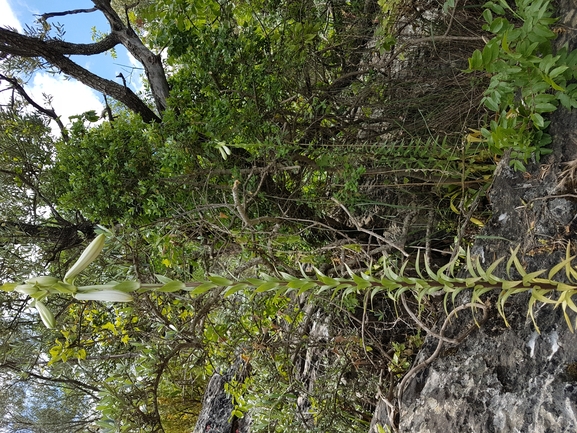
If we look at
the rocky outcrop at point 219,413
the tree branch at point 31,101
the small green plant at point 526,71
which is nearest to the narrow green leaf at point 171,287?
the small green plant at point 526,71

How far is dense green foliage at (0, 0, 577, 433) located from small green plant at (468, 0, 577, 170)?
48 cm

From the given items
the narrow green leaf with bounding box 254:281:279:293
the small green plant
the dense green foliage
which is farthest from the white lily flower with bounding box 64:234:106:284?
the small green plant

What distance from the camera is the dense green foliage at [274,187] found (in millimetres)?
2520

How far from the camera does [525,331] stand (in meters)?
1.63

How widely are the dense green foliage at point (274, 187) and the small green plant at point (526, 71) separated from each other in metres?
0.48

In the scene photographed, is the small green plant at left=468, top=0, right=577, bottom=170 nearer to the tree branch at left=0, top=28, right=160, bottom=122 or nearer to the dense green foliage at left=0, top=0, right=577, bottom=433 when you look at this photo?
the dense green foliage at left=0, top=0, right=577, bottom=433

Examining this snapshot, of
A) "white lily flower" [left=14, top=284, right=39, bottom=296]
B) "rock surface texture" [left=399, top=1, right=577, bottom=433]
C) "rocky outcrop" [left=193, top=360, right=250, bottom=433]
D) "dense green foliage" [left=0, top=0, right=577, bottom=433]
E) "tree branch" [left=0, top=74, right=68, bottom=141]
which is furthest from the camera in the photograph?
"rocky outcrop" [left=193, top=360, right=250, bottom=433]

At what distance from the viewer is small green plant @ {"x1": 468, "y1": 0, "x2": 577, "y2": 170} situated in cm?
140

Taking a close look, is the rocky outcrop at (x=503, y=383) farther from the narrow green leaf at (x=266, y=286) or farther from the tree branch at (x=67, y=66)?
the tree branch at (x=67, y=66)

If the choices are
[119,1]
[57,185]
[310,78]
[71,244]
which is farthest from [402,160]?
[119,1]

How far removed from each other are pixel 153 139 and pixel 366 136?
146 centimetres

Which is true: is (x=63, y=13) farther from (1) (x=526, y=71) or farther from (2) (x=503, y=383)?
(2) (x=503, y=383)

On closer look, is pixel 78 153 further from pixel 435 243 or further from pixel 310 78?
pixel 435 243

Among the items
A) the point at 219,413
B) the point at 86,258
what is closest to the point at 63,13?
the point at 86,258
